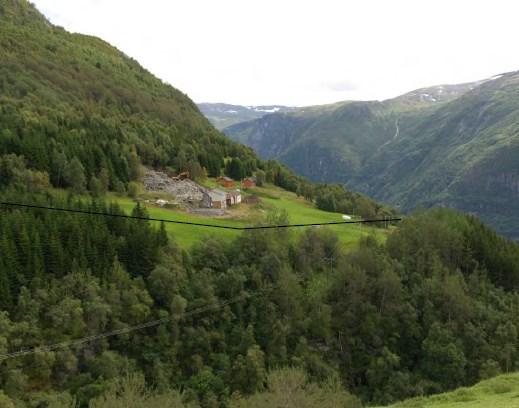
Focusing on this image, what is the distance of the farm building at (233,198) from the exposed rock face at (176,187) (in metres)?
4.89

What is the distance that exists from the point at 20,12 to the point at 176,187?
12541 centimetres

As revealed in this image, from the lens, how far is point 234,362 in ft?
166

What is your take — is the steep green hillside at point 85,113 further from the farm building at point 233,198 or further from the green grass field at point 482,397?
the green grass field at point 482,397

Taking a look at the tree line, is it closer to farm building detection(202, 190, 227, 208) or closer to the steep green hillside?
farm building detection(202, 190, 227, 208)

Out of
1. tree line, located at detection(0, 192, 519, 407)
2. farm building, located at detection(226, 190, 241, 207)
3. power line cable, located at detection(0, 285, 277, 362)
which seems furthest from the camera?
farm building, located at detection(226, 190, 241, 207)

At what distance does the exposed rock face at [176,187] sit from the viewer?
90812mm

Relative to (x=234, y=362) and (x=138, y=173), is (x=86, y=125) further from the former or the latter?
(x=234, y=362)

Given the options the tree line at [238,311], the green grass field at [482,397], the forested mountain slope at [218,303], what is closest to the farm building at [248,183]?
the forested mountain slope at [218,303]

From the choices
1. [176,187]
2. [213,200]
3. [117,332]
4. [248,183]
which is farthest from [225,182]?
[117,332]

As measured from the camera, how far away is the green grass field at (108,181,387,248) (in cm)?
6975

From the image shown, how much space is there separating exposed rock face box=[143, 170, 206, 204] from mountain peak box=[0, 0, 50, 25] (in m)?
107

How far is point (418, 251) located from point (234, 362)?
1401 inches

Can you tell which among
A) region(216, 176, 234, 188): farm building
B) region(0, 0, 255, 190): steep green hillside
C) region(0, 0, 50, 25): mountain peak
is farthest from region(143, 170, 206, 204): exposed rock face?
region(0, 0, 50, 25): mountain peak

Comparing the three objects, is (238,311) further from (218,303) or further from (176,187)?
(176,187)
